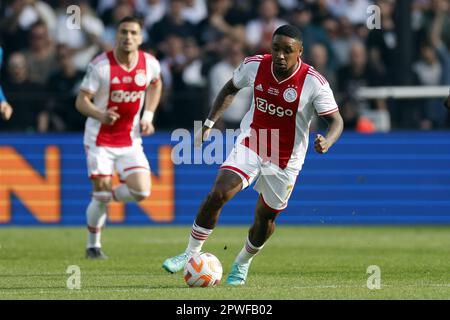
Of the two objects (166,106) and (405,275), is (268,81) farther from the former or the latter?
(166,106)

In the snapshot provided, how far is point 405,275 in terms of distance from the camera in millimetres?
11492

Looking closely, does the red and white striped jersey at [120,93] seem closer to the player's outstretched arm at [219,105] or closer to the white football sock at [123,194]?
the white football sock at [123,194]

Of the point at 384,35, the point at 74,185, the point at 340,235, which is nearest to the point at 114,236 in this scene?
the point at 74,185

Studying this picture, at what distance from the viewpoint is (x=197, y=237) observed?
1075cm

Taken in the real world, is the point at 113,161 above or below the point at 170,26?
below

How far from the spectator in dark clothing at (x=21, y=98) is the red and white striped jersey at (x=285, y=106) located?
8252 millimetres

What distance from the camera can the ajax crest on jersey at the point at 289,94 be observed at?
10.6 metres

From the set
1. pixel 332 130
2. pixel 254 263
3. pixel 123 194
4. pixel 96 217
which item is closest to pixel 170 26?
pixel 123 194

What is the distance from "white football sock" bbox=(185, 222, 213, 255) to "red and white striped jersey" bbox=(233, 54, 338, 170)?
0.85 metres

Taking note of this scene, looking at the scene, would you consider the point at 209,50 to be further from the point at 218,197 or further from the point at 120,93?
the point at 218,197

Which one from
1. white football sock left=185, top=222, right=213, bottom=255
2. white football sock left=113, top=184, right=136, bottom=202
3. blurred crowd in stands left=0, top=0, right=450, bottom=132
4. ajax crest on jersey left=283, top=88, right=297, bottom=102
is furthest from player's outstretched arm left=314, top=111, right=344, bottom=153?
blurred crowd in stands left=0, top=0, right=450, bottom=132

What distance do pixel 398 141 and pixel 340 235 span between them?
2.20 metres

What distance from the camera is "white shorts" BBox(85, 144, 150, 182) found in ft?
45.2

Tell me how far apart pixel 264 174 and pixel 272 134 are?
0.37 meters
